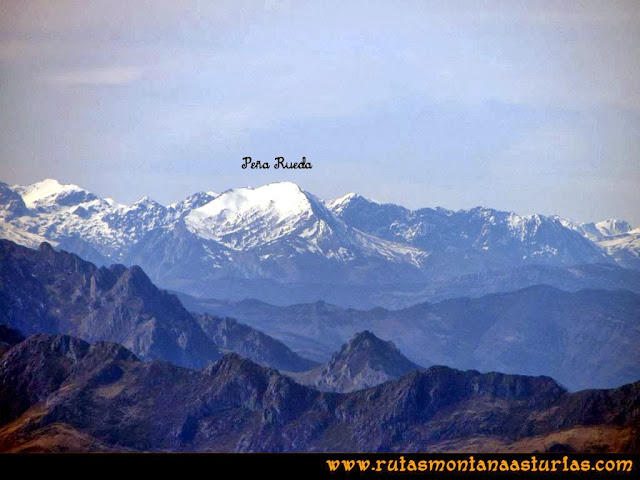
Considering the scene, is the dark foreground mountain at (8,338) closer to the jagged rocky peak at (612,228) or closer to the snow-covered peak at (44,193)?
the snow-covered peak at (44,193)

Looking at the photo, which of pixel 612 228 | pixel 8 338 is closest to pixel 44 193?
pixel 8 338

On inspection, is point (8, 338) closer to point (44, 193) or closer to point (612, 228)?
point (44, 193)

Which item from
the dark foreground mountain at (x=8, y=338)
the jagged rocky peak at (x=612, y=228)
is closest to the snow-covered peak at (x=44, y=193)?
the dark foreground mountain at (x=8, y=338)

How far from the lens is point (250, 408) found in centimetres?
16388

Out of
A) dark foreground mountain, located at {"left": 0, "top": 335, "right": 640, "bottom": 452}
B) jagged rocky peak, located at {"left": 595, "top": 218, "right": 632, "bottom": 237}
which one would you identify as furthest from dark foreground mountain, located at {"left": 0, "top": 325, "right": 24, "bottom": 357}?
jagged rocky peak, located at {"left": 595, "top": 218, "right": 632, "bottom": 237}

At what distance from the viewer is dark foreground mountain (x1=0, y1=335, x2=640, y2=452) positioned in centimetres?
13075

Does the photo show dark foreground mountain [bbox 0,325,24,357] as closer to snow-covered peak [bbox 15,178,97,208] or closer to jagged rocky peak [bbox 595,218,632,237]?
snow-covered peak [bbox 15,178,97,208]

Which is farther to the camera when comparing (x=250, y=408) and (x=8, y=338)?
(x=8, y=338)

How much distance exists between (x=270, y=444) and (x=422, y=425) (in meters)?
24.0

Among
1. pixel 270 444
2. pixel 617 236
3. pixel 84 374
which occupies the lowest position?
pixel 270 444
